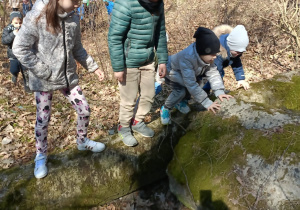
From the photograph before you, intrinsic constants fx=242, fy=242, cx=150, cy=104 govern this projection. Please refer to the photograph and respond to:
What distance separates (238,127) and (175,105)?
43.4 inches

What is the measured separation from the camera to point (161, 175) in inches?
136

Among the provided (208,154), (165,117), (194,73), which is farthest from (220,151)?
(194,73)

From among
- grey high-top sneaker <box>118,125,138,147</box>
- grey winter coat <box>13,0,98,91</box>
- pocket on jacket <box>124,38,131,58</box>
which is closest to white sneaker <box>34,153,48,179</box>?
grey winter coat <box>13,0,98,91</box>

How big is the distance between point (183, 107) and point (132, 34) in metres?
1.52

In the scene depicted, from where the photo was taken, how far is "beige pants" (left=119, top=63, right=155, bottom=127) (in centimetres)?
303

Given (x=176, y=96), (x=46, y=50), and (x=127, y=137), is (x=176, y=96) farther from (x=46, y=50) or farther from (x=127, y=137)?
(x=46, y=50)

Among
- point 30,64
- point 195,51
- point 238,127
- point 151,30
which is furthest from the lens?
point 195,51

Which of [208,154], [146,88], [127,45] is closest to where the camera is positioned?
[127,45]

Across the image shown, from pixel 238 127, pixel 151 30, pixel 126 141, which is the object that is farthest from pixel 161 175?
pixel 151 30

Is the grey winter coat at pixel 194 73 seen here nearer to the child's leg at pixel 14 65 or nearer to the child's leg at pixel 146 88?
the child's leg at pixel 146 88

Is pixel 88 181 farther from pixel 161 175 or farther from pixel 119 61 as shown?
pixel 119 61

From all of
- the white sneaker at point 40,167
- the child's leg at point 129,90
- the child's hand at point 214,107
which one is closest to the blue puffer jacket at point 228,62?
the child's hand at point 214,107

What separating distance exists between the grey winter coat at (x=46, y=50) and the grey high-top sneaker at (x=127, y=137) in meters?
0.93

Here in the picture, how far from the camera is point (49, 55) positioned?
249cm
